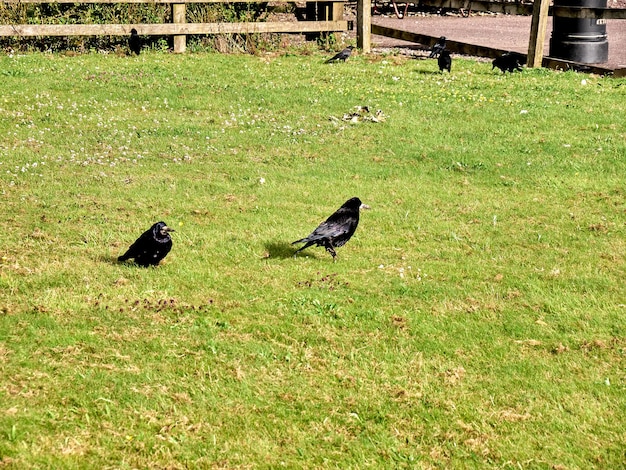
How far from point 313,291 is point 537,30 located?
1488 cm

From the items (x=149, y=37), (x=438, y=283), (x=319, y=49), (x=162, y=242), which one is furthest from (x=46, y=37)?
(x=438, y=283)

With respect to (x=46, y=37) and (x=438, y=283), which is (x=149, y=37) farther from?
(x=438, y=283)

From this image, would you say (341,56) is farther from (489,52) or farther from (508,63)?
(508,63)

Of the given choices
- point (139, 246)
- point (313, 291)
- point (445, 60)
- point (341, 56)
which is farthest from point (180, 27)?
point (313, 291)

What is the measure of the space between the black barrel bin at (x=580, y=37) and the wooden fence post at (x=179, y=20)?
10.2 meters

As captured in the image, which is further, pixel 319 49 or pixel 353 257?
pixel 319 49

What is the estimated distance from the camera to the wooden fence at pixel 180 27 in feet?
73.1

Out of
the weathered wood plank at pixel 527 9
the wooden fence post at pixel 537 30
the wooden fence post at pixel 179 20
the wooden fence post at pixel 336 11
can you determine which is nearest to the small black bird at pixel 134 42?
the wooden fence post at pixel 179 20

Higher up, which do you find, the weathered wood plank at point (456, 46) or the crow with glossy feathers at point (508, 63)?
the weathered wood plank at point (456, 46)

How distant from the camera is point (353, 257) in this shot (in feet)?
32.0

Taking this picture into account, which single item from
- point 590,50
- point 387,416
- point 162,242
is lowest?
point 387,416

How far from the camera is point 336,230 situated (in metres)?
9.44

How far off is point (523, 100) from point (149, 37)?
1149cm

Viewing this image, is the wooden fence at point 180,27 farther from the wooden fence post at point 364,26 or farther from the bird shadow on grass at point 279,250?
the bird shadow on grass at point 279,250
